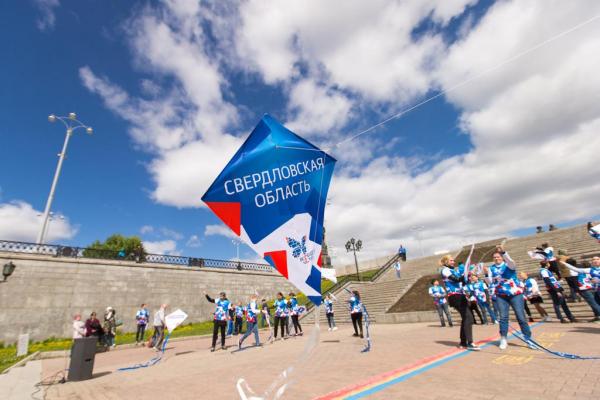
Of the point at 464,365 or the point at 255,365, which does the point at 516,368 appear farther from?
the point at 255,365

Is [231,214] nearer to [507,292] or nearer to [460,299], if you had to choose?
[460,299]

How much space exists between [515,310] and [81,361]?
977 cm

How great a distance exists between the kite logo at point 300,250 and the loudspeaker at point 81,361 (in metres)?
7.24

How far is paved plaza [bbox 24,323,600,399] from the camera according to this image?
13.5 feet

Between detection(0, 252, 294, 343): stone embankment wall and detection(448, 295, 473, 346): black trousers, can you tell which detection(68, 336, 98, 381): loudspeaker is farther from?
detection(0, 252, 294, 343): stone embankment wall

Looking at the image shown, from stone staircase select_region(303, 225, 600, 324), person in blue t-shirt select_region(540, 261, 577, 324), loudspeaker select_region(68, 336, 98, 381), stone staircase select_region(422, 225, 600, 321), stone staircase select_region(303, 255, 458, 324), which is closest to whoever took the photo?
loudspeaker select_region(68, 336, 98, 381)

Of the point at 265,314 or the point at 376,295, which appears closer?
the point at 265,314

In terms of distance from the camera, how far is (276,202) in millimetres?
2939

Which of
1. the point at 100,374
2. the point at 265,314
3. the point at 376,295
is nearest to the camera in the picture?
the point at 100,374

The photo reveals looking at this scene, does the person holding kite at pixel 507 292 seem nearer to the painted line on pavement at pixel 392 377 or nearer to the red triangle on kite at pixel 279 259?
the painted line on pavement at pixel 392 377

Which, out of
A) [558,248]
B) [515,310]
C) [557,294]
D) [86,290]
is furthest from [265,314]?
[558,248]

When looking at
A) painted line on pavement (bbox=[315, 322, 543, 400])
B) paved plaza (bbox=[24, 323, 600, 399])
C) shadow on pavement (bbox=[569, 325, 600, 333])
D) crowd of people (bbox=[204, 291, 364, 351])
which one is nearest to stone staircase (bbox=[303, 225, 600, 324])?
crowd of people (bbox=[204, 291, 364, 351])

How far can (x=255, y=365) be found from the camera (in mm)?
7430

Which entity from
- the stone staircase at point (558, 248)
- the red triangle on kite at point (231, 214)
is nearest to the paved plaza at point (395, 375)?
the red triangle on kite at point (231, 214)
